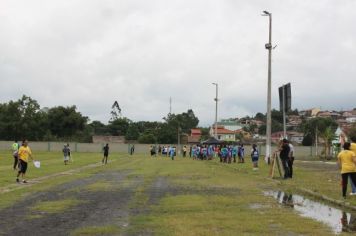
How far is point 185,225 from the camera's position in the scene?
1069 cm

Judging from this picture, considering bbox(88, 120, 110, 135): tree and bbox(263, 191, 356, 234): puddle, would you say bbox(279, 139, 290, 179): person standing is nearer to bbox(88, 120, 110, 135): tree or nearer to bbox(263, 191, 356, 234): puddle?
bbox(263, 191, 356, 234): puddle

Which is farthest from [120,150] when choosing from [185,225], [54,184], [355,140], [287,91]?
[185,225]

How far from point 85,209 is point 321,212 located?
5611 mm

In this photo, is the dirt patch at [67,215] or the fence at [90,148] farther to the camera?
the fence at [90,148]

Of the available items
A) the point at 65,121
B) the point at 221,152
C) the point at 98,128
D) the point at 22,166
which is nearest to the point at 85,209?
the point at 22,166

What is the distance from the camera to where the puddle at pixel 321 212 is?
10.8m

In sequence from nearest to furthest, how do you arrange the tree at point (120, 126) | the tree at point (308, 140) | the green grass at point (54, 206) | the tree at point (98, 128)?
the green grass at point (54, 206) < the tree at point (308, 140) < the tree at point (120, 126) < the tree at point (98, 128)

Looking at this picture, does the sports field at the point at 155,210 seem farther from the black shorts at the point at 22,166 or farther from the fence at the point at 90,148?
the fence at the point at 90,148

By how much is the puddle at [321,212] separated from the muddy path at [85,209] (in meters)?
2.49

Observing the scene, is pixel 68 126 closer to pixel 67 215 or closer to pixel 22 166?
pixel 22 166

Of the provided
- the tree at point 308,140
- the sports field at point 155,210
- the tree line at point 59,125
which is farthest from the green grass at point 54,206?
the tree at point 308,140

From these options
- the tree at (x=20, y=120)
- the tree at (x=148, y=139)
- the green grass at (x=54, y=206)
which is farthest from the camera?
the tree at (x=148, y=139)

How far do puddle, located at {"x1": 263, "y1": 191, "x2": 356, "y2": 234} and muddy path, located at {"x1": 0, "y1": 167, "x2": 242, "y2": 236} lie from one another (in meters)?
2.49

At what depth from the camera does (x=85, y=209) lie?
44.1 ft
